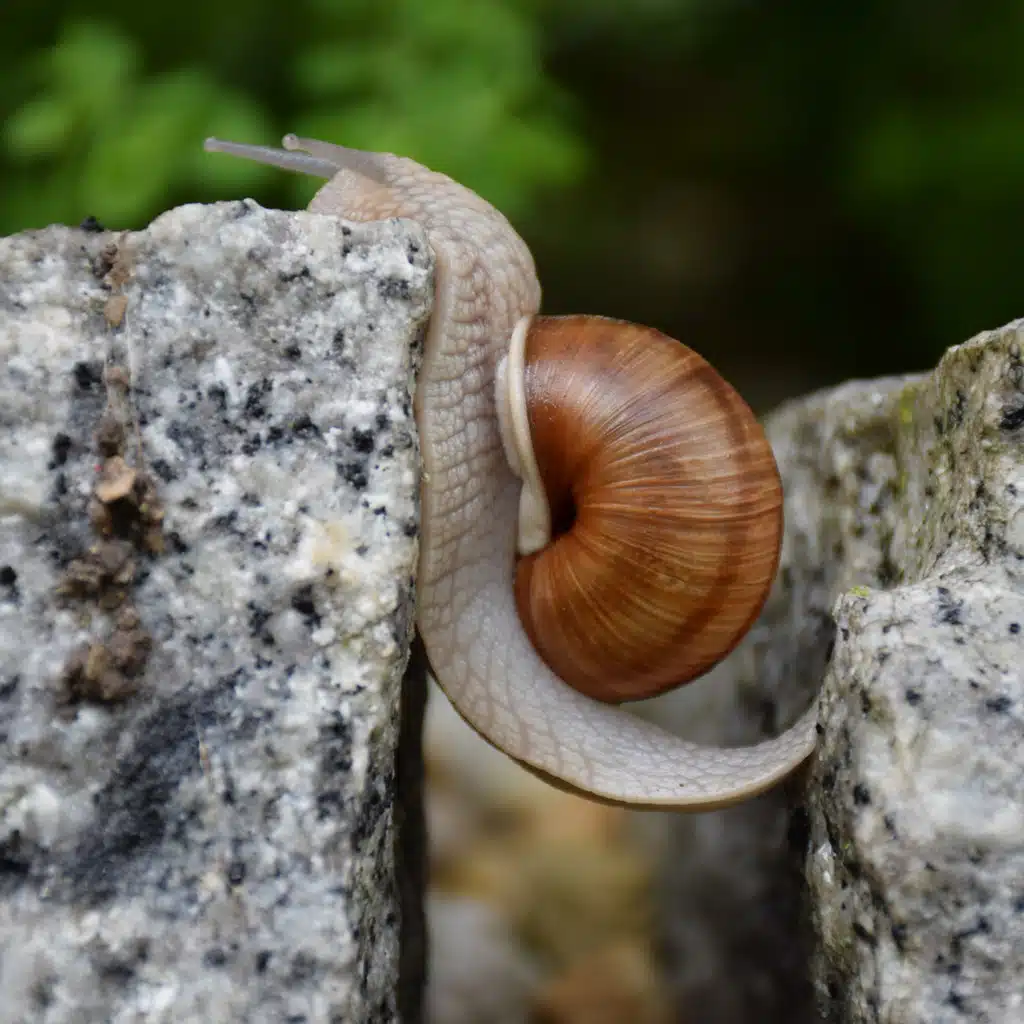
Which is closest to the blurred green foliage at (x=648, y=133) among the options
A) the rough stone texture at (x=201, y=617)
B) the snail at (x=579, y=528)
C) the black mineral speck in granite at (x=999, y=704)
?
the snail at (x=579, y=528)

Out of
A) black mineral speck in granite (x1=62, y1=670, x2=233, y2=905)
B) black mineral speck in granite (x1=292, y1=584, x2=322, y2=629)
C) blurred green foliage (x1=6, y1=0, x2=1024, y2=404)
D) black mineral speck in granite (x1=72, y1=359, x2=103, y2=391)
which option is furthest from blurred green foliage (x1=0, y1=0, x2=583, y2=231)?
black mineral speck in granite (x1=62, y1=670, x2=233, y2=905)

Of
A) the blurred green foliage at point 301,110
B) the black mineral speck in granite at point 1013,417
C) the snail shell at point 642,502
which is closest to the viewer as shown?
the black mineral speck in granite at point 1013,417

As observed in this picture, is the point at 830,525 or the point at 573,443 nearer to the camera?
the point at 573,443

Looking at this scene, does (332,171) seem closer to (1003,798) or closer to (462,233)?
(462,233)

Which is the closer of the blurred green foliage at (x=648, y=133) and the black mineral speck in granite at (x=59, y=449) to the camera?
the black mineral speck in granite at (x=59, y=449)

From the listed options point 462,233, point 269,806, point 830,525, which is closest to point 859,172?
point 830,525

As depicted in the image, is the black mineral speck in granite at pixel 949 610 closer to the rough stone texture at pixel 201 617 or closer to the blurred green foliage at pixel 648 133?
the rough stone texture at pixel 201 617

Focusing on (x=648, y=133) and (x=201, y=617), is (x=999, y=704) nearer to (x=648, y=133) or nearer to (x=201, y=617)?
(x=201, y=617)
